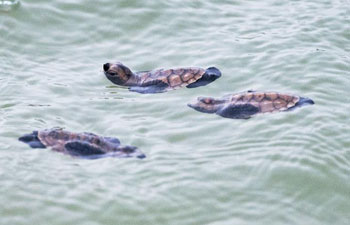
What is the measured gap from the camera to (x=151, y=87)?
12.3m

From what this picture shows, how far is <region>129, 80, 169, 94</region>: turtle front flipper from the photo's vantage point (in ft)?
40.0

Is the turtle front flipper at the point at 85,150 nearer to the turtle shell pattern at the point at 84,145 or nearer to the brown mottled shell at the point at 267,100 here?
the turtle shell pattern at the point at 84,145

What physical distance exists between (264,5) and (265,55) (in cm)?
277

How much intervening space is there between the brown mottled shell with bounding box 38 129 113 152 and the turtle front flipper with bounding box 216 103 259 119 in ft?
6.75

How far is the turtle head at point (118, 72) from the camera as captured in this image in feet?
40.9

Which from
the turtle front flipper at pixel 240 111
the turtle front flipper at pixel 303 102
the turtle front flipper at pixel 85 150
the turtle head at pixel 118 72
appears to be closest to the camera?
the turtle front flipper at pixel 85 150

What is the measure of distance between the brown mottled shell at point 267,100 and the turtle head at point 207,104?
0.70 feet

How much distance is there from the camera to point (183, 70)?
40.7 ft

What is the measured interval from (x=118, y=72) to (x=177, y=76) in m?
1.01

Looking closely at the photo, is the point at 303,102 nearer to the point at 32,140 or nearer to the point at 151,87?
the point at 151,87

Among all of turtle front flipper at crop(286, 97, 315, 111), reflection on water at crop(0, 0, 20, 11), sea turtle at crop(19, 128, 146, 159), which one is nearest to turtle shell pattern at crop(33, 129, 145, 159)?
sea turtle at crop(19, 128, 146, 159)

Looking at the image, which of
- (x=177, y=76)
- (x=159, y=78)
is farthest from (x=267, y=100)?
(x=159, y=78)

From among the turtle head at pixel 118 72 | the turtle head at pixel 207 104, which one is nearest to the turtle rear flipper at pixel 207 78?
the turtle head at pixel 207 104

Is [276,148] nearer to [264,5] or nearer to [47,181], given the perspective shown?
[47,181]
